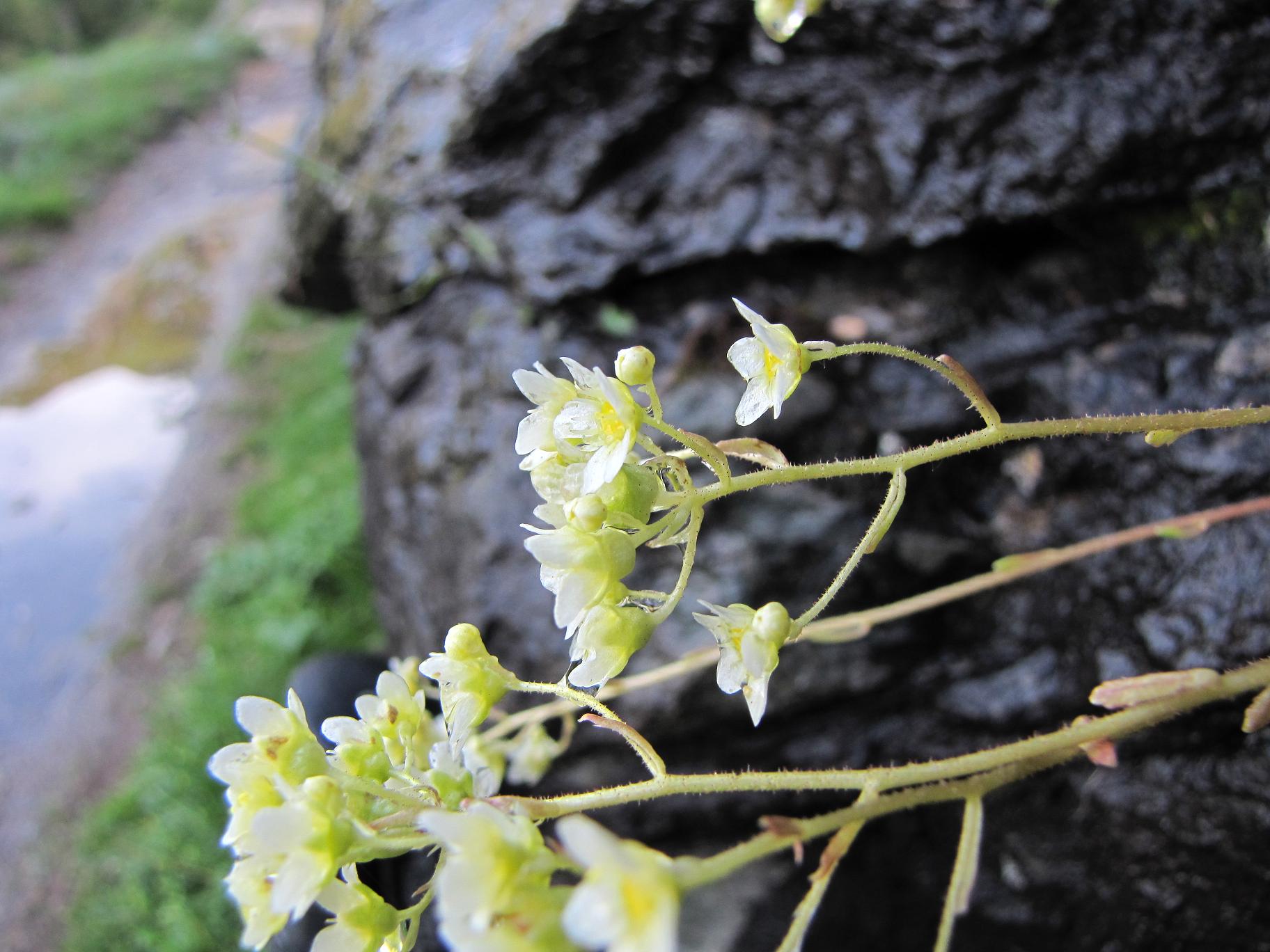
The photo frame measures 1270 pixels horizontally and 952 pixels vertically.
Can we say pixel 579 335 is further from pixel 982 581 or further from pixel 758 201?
pixel 982 581

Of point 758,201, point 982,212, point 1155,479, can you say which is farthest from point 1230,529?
point 758,201

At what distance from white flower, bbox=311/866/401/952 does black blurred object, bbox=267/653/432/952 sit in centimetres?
35

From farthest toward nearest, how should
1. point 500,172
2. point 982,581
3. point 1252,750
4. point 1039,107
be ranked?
point 500,172, point 1039,107, point 1252,750, point 982,581

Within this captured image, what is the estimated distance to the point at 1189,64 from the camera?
1026 mm

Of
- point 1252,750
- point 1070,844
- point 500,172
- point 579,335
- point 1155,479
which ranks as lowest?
point 1070,844

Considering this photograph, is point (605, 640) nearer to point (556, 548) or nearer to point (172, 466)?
point (556, 548)

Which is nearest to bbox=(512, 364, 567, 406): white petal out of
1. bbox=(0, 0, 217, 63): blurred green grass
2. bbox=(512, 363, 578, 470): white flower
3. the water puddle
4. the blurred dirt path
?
bbox=(512, 363, 578, 470): white flower

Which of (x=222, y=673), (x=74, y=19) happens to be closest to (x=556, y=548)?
(x=222, y=673)

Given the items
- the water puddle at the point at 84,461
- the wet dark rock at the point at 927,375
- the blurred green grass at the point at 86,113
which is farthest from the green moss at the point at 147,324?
the wet dark rock at the point at 927,375

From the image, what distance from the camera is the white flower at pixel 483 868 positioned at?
0.37m

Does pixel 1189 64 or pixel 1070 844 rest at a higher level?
pixel 1189 64

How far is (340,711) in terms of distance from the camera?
114cm

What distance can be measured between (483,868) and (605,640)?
0.15 m

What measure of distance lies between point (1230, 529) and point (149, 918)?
2014 mm
